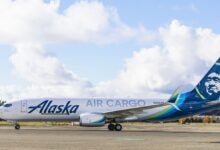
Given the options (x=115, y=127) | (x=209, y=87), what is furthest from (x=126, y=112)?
(x=209, y=87)

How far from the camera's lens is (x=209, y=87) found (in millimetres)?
56344

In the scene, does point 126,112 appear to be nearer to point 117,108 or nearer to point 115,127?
point 117,108

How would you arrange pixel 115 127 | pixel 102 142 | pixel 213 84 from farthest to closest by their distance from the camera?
pixel 213 84
pixel 115 127
pixel 102 142

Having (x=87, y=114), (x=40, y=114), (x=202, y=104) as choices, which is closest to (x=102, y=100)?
(x=87, y=114)

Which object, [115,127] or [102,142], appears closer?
[102,142]

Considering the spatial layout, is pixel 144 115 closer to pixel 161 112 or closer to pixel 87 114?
pixel 161 112

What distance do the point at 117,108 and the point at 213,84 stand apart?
10.1m

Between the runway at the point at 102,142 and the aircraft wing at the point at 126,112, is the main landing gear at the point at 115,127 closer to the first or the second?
the aircraft wing at the point at 126,112

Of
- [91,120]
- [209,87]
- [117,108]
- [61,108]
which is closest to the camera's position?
[91,120]

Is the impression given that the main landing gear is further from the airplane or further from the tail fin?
the tail fin

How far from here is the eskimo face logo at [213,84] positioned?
184ft

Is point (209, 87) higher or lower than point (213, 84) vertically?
lower

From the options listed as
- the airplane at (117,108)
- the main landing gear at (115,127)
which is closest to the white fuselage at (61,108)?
the airplane at (117,108)

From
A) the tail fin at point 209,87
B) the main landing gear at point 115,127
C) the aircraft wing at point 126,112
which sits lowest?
the main landing gear at point 115,127
